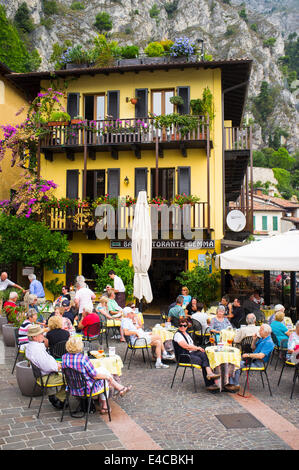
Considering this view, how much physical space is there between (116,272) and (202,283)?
3305 millimetres

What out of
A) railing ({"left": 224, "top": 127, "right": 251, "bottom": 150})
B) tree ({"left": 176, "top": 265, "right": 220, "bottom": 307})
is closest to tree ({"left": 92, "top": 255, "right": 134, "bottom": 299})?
tree ({"left": 176, "top": 265, "right": 220, "bottom": 307})

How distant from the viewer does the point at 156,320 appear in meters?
15.3

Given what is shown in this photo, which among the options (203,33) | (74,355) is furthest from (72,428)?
(203,33)

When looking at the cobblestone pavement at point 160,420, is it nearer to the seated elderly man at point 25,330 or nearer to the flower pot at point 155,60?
the seated elderly man at point 25,330

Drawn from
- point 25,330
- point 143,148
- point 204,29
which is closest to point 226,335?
point 25,330

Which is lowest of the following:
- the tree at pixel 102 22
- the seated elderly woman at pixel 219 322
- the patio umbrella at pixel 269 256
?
the seated elderly woman at pixel 219 322

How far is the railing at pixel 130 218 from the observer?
15.6 meters

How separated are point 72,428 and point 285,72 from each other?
14204 centimetres

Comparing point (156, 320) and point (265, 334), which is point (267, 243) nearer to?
point (265, 334)

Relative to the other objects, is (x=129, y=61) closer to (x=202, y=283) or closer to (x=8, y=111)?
(x=8, y=111)

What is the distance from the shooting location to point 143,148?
56.1 ft

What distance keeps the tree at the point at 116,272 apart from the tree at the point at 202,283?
1.95 metres

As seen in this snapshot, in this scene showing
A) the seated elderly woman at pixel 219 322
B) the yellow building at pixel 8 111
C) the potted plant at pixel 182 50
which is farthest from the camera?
the yellow building at pixel 8 111

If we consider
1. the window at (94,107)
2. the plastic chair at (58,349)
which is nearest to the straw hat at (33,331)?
the plastic chair at (58,349)
